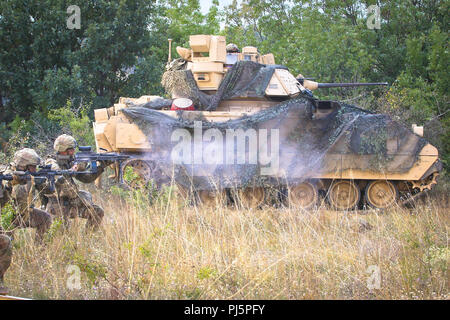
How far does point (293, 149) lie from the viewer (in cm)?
1061

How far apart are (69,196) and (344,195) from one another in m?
5.46

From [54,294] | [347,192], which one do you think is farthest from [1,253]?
[347,192]

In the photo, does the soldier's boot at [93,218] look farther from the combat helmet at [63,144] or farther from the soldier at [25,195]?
the combat helmet at [63,144]

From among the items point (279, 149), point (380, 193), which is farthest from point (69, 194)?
point (380, 193)

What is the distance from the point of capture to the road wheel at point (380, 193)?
10.9 m

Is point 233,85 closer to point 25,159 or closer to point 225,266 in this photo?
point 25,159

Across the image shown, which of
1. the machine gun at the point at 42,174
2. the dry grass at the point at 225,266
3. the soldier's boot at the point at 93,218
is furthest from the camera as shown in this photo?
the soldier's boot at the point at 93,218

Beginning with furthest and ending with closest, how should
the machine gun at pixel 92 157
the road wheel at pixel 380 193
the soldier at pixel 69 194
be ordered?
the road wheel at pixel 380 193 < the soldier at pixel 69 194 < the machine gun at pixel 92 157

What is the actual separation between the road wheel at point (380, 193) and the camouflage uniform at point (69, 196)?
5311 mm

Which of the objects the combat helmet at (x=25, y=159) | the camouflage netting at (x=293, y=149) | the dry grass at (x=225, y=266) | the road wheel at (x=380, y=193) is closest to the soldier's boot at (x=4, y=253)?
the dry grass at (x=225, y=266)

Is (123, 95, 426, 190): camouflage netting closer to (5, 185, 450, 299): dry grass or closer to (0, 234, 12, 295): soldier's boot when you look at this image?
(5, 185, 450, 299): dry grass

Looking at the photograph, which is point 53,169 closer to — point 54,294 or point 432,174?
point 54,294

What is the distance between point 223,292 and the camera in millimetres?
5312

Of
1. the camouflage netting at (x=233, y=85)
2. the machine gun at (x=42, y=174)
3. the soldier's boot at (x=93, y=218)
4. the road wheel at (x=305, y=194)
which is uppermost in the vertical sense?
the camouflage netting at (x=233, y=85)
